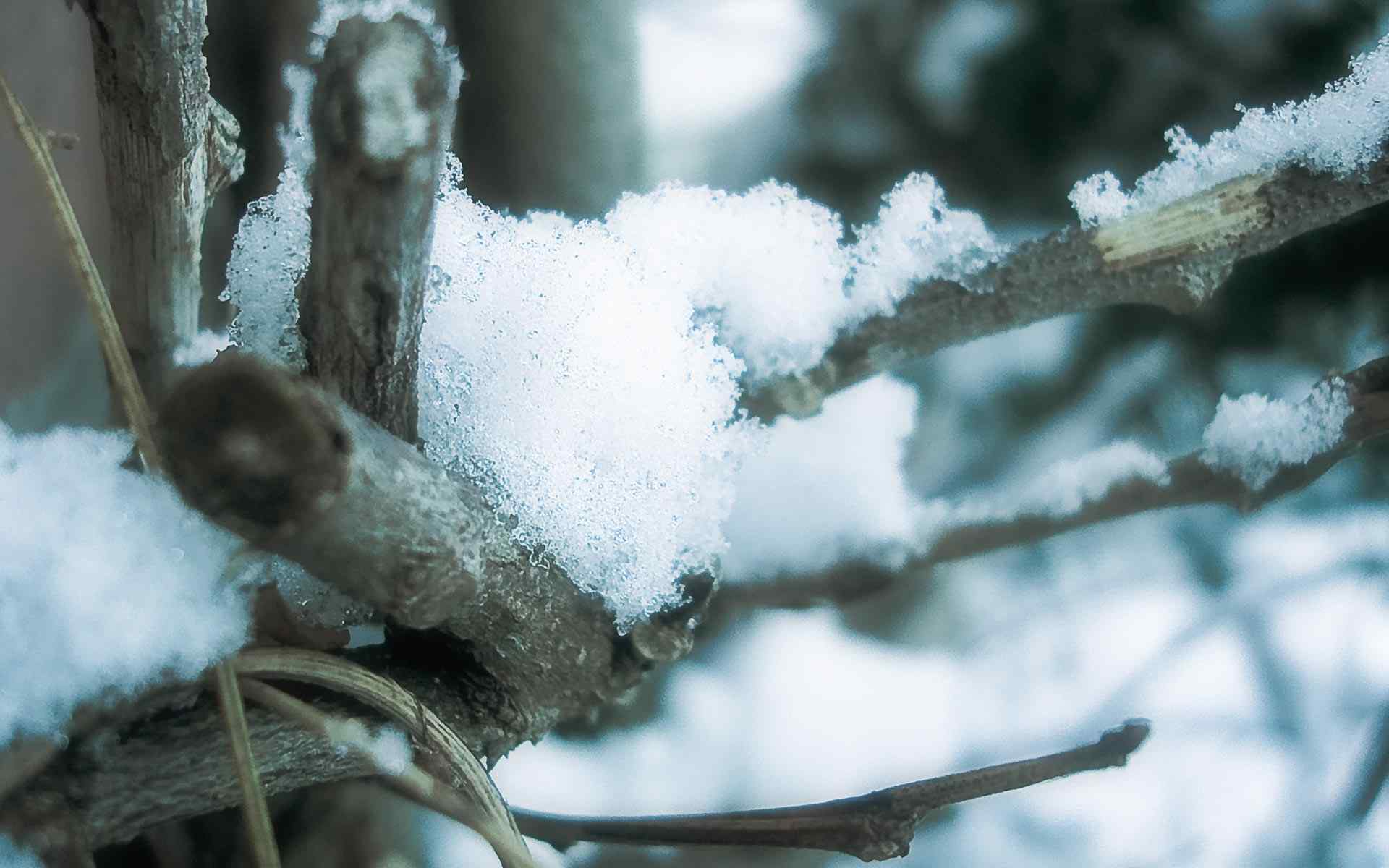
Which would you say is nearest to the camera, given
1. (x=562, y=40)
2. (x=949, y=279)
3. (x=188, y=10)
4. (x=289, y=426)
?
(x=289, y=426)

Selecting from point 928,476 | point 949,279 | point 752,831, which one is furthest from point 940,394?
point 752,831

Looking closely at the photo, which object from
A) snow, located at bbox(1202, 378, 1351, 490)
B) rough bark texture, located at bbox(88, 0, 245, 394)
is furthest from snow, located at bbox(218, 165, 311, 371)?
snow, located at bbox(1202, 378, 1351, 490)

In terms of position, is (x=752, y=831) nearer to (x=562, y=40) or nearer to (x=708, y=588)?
(x=708, y=588)

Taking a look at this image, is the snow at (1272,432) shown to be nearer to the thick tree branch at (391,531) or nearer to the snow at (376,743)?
the thick tree branch at (391,531)

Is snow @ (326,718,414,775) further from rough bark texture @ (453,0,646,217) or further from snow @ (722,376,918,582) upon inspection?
rough bark texture @ (453,0,646,217)

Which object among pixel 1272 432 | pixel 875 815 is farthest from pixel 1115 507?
pixel 875 815
